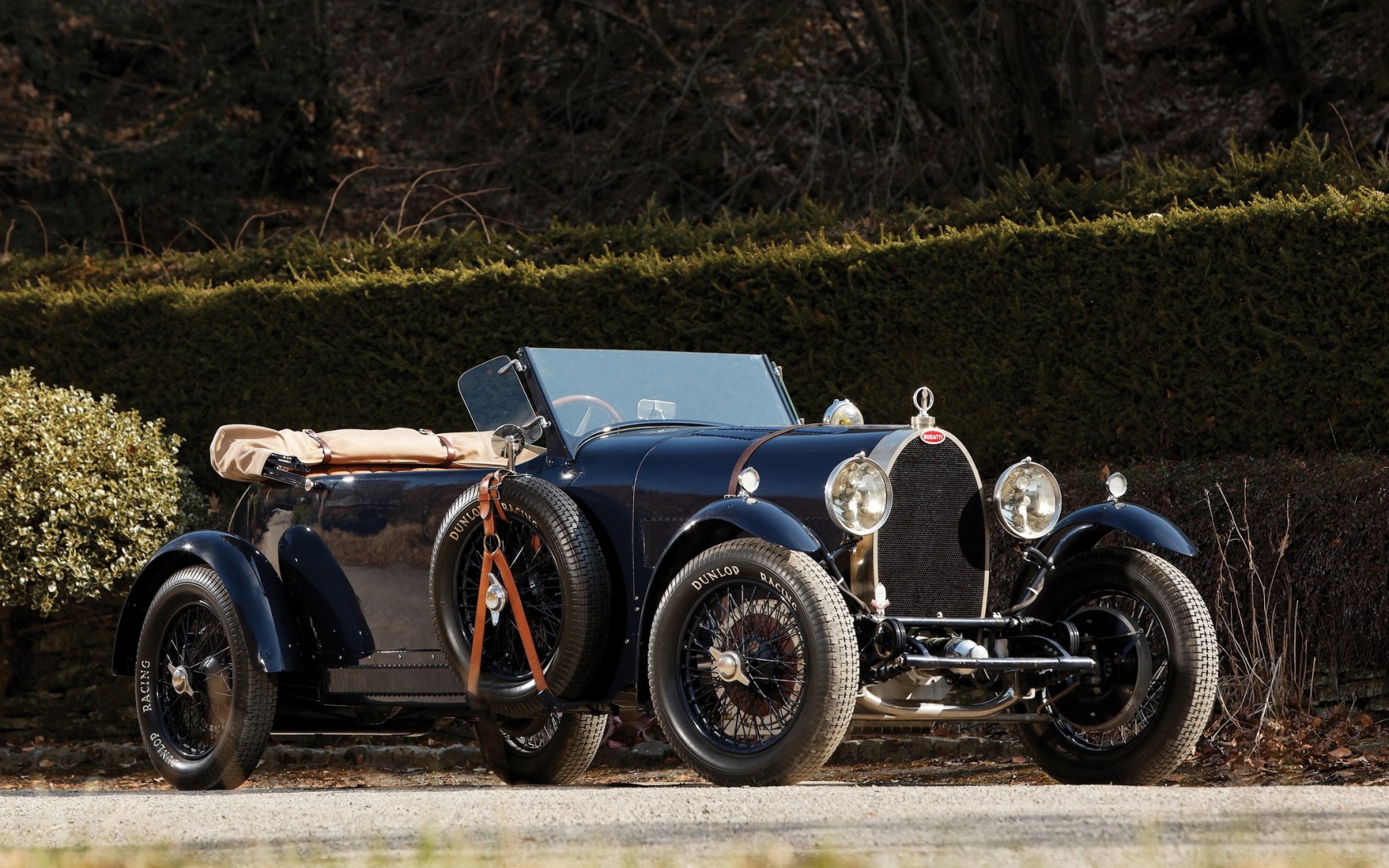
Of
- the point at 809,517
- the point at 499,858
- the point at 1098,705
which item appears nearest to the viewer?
the point at 499,858

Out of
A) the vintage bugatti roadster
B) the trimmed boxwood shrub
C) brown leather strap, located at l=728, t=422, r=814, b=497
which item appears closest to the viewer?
the vintage bugatti roadster

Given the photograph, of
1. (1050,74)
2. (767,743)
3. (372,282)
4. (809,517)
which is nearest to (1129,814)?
(767,743)

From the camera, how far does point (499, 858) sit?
3.59m

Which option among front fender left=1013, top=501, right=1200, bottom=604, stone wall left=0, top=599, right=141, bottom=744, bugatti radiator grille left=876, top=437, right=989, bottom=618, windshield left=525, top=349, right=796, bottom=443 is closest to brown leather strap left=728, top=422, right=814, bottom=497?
bugatti radiator grille left=876, top=437, right=989, bottom=618

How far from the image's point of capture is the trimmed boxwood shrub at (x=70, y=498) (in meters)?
9.12

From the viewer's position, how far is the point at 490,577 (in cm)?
559

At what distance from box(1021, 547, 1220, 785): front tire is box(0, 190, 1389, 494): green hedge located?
299 centimetres

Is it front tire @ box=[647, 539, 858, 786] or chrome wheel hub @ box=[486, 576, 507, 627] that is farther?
chrome wheel hub @ box=[486, 576, 507, 627]

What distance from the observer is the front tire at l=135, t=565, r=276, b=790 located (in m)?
6.19

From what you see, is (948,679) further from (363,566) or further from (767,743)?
(363,566)

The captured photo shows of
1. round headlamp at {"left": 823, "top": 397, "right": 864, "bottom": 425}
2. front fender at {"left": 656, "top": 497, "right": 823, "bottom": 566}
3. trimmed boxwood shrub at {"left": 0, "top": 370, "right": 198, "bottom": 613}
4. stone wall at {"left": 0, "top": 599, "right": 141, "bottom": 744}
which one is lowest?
stone wall at {"left": 0, "top": 599, "right": 141, "bottom": 744}

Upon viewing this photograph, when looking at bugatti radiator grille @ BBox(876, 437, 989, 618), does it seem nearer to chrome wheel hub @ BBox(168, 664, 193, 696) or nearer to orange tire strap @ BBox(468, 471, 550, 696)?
orange tire strap @ BBox(468, 471, 550, 696)

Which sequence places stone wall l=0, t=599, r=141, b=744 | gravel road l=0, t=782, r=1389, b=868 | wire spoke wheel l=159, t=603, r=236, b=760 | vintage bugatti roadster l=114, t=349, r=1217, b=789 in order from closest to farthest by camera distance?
gravel road l=0, t=782, r=1389, b=868
vintage bugatti roadster l=114, t=349, r=1217, b=789
wire spoke wheel l=159, t=603, r=236, b=760
stone wall l=0, t=599, r=141, b=744

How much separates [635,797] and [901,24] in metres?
11.7
